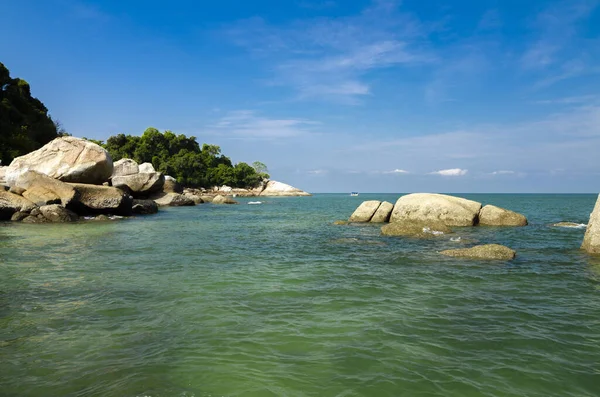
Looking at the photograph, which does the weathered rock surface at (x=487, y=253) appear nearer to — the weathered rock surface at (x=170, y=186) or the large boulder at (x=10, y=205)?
the large boulder at (x=10, y=205)

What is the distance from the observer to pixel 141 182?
41469 mm

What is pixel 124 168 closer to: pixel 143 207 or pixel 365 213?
pixel 143 207

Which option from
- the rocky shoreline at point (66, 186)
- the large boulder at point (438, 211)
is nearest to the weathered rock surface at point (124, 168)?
the rocky shoreline at point (66, 186)

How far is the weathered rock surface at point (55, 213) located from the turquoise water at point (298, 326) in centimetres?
1354

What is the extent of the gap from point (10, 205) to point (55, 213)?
10.4 ft

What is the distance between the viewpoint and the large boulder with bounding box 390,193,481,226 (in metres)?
24.6

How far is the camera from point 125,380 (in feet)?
15.1

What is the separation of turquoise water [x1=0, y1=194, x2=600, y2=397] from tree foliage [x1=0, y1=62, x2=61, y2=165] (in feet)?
139

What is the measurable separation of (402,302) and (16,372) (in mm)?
6548

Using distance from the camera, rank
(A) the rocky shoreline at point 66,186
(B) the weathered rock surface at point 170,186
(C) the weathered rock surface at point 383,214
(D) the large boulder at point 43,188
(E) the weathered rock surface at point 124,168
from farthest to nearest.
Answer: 1. (B) the weathered rock surface at point 170,186
2. (E) the weathered rock surface at point 124,168
3. (C) the weathered rock surface at point 383,214
4. (D) the large boulder at point 43,188
5. (A) the rocky shoreline at point 66,186

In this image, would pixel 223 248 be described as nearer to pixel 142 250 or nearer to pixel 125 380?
pixel 142 250

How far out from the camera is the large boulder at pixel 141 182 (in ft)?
128

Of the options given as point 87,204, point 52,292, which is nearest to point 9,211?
point 87,204

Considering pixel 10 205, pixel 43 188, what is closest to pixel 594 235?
pixel 43 188
